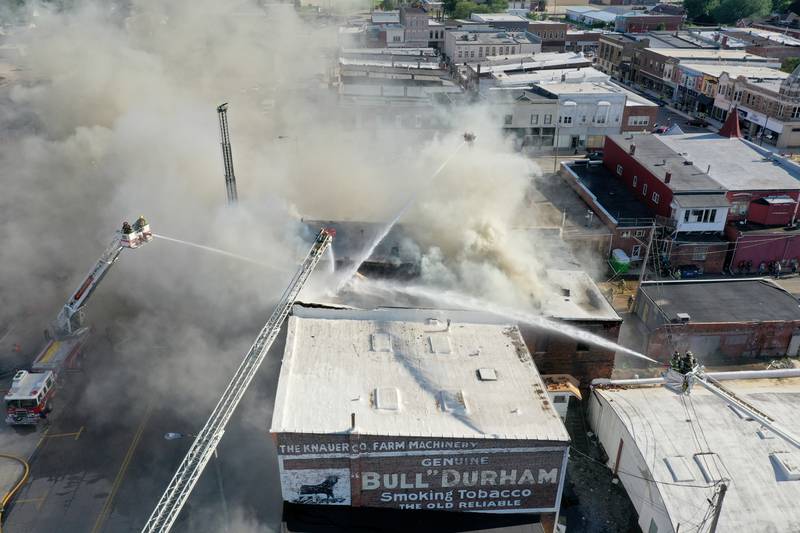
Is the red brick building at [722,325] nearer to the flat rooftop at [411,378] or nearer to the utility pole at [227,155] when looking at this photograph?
the flat rooftop at [411,378]

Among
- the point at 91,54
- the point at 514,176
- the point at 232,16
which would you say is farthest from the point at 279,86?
the point at 514,176

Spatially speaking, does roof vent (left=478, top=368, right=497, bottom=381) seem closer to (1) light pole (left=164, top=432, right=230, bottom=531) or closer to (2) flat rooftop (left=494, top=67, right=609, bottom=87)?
(1) light pole (left=164, top=432, right=230, bottom=531)

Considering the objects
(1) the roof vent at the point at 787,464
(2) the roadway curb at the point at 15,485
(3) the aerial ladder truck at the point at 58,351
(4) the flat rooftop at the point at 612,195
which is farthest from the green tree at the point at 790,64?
(2) the roadway curb at the point at 15,485

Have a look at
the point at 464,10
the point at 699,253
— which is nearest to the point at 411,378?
the point at 699,253

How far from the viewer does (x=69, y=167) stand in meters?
24.1

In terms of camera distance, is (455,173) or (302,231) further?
(455,173)

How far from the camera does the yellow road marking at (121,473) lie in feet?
43.0

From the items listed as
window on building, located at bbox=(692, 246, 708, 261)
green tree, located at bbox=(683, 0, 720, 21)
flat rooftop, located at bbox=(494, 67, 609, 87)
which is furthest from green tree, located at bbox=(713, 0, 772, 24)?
window on building, located at bbox=(692, 246, 708, 261)

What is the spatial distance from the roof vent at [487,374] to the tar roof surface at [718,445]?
312cm

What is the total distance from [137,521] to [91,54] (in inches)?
783

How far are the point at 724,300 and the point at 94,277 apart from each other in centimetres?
1879

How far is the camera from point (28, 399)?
15320 mm

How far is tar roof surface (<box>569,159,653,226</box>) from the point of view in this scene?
24.9 metres

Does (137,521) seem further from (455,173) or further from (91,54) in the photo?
(91,54)
